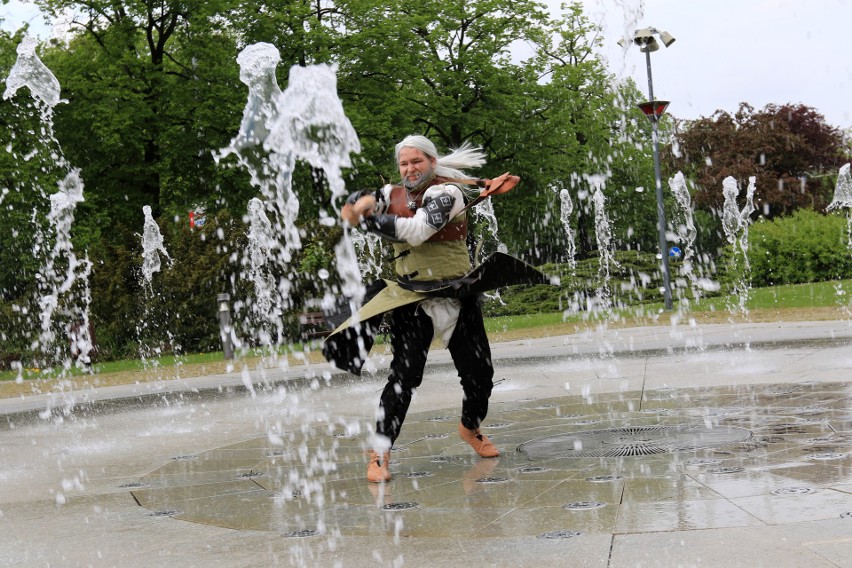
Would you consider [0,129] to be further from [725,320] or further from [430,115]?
[725,320]

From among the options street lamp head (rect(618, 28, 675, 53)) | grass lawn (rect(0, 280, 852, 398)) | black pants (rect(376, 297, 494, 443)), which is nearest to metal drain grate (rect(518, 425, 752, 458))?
black pants (rect(376, 297, 494, 443))

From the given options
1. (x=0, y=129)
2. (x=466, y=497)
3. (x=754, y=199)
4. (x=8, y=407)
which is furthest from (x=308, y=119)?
(x=754, y=199)

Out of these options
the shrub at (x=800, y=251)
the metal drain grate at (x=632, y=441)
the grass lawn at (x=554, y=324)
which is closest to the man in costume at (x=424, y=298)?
the metal drain grate at (x=632, y=441)

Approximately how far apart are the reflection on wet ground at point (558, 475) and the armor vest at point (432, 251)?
1057 mm

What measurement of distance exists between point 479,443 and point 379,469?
70 cm

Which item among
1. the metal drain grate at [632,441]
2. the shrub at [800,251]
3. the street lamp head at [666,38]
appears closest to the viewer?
the metal drain grate at [632,441]

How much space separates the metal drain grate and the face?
1.64 m

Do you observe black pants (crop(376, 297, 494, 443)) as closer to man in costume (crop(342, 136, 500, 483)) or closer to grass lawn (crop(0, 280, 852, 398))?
man in costume (crop(342, 136, 500, 483))

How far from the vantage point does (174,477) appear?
246 inches

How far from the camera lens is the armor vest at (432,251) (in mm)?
5574

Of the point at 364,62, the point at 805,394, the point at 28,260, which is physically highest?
the point at 364,62

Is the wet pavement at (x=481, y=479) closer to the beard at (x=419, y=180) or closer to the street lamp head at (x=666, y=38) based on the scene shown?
the beard at (x=419, y=180)

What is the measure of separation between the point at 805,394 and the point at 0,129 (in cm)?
2343

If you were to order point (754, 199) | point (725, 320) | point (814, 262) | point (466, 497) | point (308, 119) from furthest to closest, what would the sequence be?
point (754, 199), point (814, 262), point (308, 119), point (725, 320), point (466, 497)
